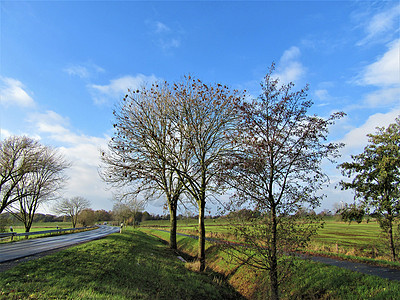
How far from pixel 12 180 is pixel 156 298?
98.6 feet

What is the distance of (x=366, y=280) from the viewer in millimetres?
9789

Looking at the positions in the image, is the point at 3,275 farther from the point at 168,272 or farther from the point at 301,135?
the point at 301,135

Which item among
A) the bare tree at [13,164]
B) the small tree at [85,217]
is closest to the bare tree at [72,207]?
the small tree at [85,217]

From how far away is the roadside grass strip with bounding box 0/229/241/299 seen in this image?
712 centimetres

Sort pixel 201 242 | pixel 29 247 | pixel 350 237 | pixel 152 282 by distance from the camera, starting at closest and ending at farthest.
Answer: pixel 152 282
pixel 201 242
pixel 29 247
pixel 350 237

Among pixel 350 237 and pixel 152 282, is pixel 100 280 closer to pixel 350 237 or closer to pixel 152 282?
pixel 152 282

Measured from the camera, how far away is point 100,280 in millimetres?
9125

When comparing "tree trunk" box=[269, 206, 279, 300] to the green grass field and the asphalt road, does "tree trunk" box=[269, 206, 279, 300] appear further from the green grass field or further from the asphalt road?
the asphalt road

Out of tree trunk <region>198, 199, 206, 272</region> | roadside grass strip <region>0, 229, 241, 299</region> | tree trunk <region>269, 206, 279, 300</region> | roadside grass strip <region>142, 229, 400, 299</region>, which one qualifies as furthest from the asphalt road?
tree trunk <region>269, 206, 279, 300</region>

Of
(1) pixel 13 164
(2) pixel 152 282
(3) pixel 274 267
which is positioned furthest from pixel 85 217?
(3) pixel 274 267

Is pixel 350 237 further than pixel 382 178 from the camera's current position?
Yes

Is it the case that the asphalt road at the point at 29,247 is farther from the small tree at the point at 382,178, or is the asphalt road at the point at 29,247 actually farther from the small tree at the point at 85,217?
the small tree at the point at 85,217

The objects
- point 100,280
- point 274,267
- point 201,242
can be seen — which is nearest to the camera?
point 274,267

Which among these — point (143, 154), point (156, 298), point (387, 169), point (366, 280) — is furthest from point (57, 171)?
point (387, 169)
